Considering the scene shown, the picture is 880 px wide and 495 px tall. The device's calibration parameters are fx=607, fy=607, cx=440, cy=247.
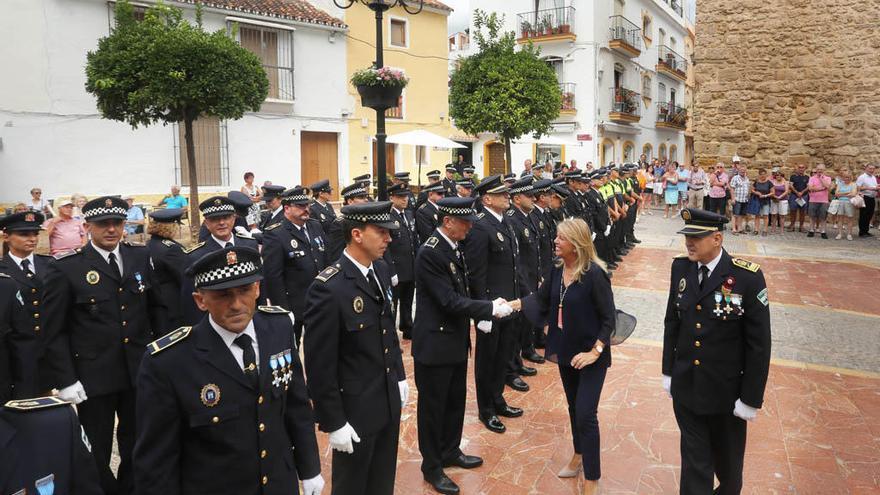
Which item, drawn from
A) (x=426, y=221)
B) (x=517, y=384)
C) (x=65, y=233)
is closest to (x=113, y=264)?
(x=517, y=384)

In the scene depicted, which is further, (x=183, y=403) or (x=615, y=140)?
(x=615, y=140)

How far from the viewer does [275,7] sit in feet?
69.5

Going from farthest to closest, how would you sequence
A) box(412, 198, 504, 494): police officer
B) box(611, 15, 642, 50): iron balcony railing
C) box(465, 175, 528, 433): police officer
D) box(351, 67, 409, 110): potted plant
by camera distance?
1. box(611, 15, 642, 50): iron balcony railing
2. box(351, 67, 409, 110): potted plant
3. box(465, 175, 528, 433): police officer
4. box(412, 198, 504, 494): police officer

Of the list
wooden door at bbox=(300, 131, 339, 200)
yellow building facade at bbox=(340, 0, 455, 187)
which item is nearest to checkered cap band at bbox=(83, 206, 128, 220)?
wooden door at bbox=(300, 131, 339, 200)

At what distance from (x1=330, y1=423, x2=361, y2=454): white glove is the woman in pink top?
31.1ft

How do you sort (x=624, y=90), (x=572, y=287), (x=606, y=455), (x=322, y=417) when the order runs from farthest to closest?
(x=624, y=90) < (x=606, y=455) < (x=572, y=287) < (x=322, y=417)

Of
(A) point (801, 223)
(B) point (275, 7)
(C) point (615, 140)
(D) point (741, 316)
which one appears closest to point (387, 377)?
(D) point (741, 316)

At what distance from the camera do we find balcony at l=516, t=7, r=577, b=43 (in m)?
28.5

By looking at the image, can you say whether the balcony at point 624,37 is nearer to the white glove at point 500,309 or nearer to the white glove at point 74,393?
the white glove at point 500,309

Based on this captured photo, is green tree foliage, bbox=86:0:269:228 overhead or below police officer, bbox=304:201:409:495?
overhead

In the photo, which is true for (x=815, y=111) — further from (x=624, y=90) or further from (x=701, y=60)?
(x=624, y=90)

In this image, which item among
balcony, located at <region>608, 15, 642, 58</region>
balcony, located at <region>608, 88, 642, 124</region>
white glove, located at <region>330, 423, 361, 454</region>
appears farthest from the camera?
balcony, located at <region>608, 88, 642, 124</region>

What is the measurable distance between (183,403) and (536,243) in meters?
5.00

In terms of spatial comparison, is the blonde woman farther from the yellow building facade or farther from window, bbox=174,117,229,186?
the yellow building facade
